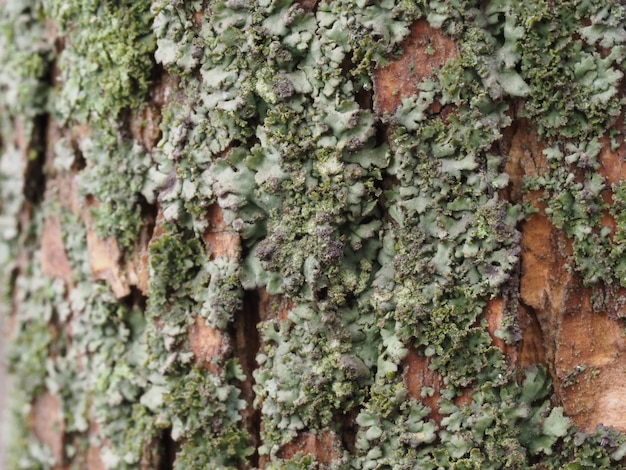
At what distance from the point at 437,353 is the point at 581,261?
0.39 m

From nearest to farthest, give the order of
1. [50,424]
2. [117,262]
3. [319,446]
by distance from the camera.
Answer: [319,446], [117,262], [50,424]

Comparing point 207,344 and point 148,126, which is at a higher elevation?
point 148,126

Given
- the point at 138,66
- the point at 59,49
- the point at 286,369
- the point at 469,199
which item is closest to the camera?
the point at 469,199

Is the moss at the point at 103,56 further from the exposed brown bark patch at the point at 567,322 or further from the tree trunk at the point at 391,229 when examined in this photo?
the exposed brown bark patch at the point at 567,322

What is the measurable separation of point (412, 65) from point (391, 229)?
0.38 m

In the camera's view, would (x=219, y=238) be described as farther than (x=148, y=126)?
No

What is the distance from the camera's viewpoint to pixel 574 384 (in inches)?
68.2

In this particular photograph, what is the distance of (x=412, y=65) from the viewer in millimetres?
1686

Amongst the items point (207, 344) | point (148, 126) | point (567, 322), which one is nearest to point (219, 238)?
point (207, 344)

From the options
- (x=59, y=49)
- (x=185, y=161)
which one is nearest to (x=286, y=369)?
(x=185, y=161)

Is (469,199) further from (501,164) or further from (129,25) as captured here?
(129,25)

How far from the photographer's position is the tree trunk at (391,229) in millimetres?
1663

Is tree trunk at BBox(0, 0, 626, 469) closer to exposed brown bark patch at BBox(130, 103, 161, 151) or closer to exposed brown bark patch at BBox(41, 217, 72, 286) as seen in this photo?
exposed brown bark patch at BBox(130, 103, 161, 151)

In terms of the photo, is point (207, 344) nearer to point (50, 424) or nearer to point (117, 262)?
point (117, 262)
